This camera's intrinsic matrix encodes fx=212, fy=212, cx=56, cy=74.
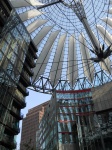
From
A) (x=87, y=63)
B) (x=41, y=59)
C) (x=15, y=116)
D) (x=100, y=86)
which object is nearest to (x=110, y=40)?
(x=87, y=63)

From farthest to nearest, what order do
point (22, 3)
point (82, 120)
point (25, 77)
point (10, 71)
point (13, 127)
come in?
point (82, 120) → point (25, 77) → point (13, 127) → point (22, 3) → point (10, 71)

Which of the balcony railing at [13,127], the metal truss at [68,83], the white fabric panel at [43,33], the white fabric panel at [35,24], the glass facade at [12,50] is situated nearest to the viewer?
the glass facade at [12,50]

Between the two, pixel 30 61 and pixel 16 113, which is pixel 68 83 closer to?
pixel 30 61

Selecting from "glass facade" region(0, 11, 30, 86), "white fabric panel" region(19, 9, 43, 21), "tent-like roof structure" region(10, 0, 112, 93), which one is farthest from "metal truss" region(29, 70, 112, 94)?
"white fabric panel" region(19, 9, 43, 21)

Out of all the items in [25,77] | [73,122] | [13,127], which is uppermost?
[25,77]

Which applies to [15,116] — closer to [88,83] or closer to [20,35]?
[20,35]

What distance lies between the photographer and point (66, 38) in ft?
112

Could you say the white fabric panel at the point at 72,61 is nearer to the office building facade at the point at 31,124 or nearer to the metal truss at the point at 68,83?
the metal truss at the point at 68,83

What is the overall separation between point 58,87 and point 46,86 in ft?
7.69

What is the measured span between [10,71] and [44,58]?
29.7 ft

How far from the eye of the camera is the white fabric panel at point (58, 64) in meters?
33.3

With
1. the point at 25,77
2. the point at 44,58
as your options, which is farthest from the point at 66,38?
the point at 25,77

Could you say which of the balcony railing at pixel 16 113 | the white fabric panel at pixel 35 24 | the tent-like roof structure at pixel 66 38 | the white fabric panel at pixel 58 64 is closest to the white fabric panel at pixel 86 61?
the tent-like roof structure at pixel 66 38

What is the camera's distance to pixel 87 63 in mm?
34875
